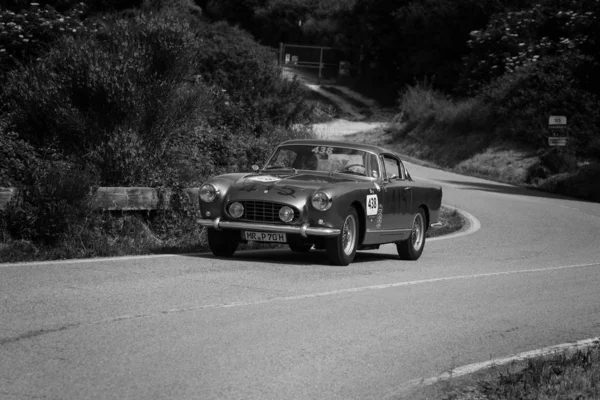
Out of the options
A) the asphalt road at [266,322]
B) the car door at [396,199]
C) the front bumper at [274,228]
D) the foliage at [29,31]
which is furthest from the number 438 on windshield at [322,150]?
the foliage at [29,31]

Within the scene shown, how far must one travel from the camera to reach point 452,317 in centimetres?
922

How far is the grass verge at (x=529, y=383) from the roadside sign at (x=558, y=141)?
35.7 meters

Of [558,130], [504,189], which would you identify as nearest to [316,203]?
[504,189]

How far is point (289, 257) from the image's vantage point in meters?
13.3

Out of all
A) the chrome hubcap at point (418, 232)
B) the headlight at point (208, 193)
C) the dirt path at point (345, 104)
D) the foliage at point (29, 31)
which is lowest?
the dirt path at point (345, 104)

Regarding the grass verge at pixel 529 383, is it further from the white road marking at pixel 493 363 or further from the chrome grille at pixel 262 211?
the chrome grille at pixel 262 211

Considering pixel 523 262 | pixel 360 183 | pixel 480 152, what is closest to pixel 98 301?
pixel 360 183

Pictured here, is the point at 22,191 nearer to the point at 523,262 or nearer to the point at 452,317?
the point at 452,317

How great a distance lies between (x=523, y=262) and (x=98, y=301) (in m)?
7.95

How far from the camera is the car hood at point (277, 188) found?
1225 centimetres

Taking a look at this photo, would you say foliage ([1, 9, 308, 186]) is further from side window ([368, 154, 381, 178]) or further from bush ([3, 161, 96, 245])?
side window ([368, 154, 381, 178])

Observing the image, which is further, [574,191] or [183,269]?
[574,191]

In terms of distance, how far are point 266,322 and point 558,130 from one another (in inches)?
1410

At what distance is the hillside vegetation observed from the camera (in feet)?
48.1
